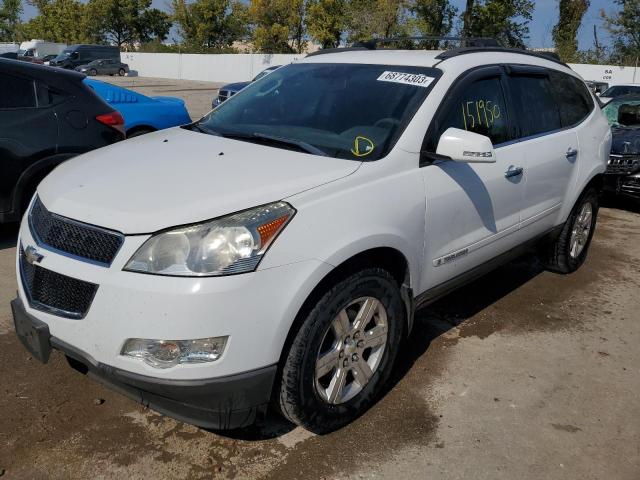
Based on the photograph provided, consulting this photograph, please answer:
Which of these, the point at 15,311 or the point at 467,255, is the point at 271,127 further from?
the point at 15,311

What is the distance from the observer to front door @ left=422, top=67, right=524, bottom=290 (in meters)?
3.25

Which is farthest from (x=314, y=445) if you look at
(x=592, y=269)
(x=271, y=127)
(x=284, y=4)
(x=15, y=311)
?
(x=284, y=4)

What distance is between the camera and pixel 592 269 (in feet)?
18.2

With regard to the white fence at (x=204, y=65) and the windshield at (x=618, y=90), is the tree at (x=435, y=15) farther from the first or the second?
the windshield at (x=618, y=90)

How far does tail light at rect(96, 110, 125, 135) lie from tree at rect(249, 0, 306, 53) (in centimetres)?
4657

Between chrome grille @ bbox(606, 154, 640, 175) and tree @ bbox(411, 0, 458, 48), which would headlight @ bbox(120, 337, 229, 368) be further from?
tree @ bbox(411, 0, 458, 48)

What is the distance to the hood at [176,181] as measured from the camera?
2445 millimetres

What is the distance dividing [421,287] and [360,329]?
547mm

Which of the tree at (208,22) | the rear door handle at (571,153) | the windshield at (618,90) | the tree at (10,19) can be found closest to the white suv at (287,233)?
the rear door handle at (571,153)

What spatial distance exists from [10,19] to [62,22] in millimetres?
9544

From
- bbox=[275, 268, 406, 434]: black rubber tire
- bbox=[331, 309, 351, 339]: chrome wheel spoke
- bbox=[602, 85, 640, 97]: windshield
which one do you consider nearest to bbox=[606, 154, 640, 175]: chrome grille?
bbox=[275, 268, 406, 434]: black rubber tire

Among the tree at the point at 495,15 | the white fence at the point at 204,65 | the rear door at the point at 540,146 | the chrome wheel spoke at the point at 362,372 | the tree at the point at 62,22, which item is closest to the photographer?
the chrome wheel spoke at the point at 362,372

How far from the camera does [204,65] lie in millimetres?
48062

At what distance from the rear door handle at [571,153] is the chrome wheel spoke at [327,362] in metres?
2.69
